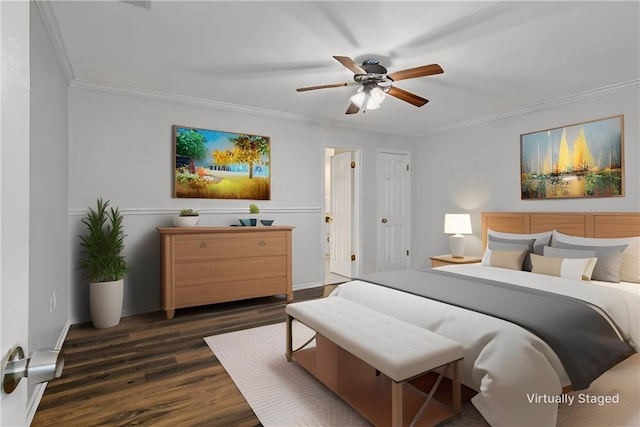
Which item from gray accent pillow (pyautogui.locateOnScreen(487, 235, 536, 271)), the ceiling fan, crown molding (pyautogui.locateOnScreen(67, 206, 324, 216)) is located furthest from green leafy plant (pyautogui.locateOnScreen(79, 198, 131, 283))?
gray accent pillow (pyautogui.locateOnScreen(487, 235, 536, 271))

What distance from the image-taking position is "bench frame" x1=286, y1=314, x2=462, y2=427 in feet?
5.73

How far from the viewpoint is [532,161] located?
4344 mm

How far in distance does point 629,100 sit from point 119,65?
5.18m

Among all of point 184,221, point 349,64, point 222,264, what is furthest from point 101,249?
point 349,64

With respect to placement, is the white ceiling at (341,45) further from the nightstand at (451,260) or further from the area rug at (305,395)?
the area rug at (305,395)

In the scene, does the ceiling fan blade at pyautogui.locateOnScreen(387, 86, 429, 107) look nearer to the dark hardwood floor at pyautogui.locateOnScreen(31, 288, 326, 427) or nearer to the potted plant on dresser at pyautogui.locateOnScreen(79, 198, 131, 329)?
the dark hardwood floor at pyautogui.locateOnScreen(31, 288, 326, 427)

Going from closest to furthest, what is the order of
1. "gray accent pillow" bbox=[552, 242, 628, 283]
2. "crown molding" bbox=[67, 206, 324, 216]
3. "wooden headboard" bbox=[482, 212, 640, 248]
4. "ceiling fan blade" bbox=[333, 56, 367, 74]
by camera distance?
"ceiling fan blade" bbox=[333, 56, 367, 74]
"gray accent pillow" bbox=[552, 242, 628, 283]
"wooden headboard" bbox=[482, 212, 640, 248]
"crown molding" bbox=[67, 206, 324, 216]

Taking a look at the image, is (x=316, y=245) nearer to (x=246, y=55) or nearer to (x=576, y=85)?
(x=246, y=55)

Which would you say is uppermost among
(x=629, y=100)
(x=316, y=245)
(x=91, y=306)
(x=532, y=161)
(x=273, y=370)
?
(x=629, y=100)

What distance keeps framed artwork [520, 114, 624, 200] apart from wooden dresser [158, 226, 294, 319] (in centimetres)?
325

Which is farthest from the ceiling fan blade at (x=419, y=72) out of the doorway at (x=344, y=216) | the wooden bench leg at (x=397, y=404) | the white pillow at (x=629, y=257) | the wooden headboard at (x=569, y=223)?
the doorway at (x=344, y=216)

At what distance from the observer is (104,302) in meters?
3.28

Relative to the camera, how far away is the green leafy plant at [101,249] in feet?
10.8

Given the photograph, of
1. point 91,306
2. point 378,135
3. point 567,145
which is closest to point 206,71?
point 91,306
